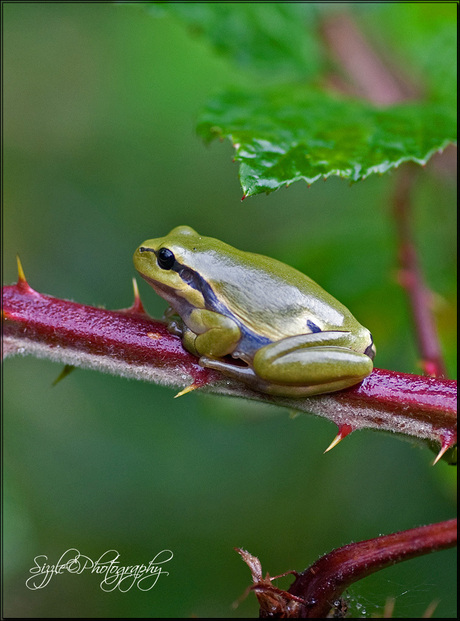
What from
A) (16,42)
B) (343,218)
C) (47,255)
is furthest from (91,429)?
(16,42)

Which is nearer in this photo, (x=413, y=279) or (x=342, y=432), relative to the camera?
(x=342, y=432)

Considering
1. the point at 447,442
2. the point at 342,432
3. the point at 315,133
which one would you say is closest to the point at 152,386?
the point at 315,133

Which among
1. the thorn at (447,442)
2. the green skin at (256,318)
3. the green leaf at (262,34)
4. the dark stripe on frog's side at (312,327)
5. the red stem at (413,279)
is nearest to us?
the thorn at (447,442)

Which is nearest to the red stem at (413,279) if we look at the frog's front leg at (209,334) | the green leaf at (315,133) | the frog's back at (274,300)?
the green leaf at (315,133)

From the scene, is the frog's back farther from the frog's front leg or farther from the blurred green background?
the blurred green background

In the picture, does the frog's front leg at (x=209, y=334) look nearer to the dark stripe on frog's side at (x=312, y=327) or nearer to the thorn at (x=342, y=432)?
the dark stripe on frog's side at (x=312, y=327)

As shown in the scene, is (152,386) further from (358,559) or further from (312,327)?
(358,559)
